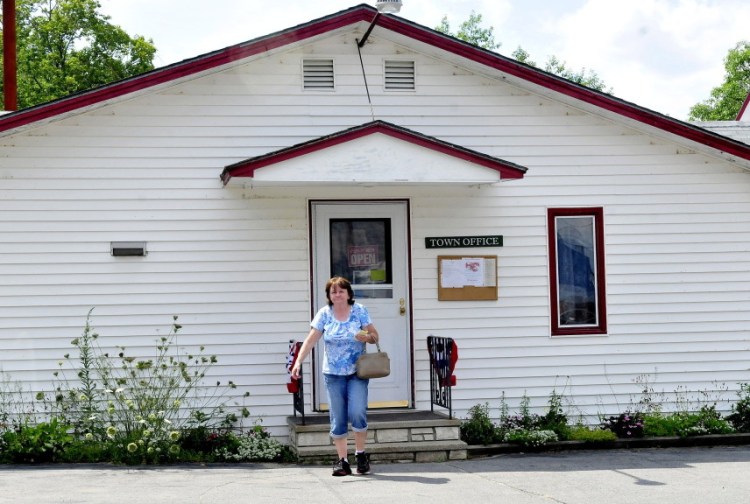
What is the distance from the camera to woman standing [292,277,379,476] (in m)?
10.0

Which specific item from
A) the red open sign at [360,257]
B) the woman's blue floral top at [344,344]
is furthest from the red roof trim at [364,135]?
the woman's blue floral top at [344,344]

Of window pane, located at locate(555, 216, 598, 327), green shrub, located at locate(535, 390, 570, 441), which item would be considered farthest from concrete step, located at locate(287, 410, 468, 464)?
window pane, located at locate(555, 216, 598, 327)

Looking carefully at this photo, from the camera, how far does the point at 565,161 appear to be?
1335 centimetres

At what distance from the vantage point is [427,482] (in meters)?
9.92

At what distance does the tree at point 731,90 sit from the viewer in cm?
5262

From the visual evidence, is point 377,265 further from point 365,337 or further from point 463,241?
point 365,337

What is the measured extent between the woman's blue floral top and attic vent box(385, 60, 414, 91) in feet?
13.2

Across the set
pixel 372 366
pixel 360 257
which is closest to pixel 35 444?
pixel 372 366

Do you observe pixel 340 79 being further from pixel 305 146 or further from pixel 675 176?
pixel 675 176

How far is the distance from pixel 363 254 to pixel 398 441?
8.13 ft

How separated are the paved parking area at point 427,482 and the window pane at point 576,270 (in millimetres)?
2093

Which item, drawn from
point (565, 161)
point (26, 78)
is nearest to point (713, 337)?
point (565, 161)

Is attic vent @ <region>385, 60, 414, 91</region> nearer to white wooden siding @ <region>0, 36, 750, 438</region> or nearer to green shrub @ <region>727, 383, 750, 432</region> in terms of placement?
white wooden siding @ <region>0, 36, 750, 438</region>

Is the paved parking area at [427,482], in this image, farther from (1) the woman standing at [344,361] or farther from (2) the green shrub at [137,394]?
(2) the green shrub at [137,394]
